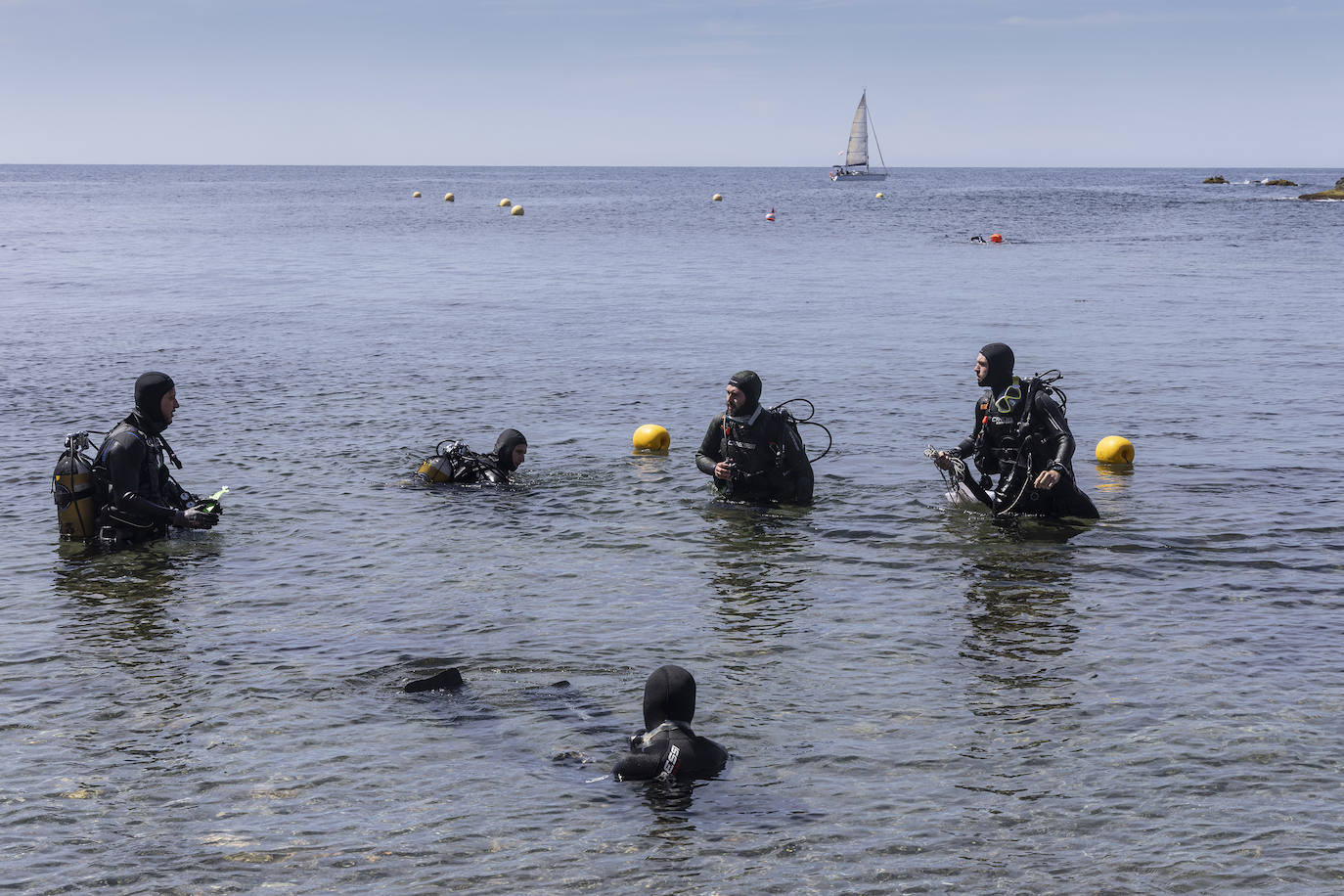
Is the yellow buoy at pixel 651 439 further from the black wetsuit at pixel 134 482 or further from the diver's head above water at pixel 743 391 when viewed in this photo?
the black wetsuit at pixel 134 482

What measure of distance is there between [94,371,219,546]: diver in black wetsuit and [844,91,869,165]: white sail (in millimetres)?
149708

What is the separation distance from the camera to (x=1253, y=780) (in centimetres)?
730

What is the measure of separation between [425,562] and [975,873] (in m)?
6.90

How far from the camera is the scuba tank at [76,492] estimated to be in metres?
11.5

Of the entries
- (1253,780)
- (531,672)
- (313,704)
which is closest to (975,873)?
(1253,780)

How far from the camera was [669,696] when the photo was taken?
723 cm

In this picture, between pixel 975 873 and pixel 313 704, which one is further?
pixel 313 704

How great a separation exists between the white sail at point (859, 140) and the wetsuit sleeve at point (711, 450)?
14695cm

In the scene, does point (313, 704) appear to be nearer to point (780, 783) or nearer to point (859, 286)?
point (780, 783)

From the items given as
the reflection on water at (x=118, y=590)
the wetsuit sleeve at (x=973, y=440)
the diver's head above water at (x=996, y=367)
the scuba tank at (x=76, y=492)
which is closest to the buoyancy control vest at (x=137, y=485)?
the scuba tank at (x=76, y=492)

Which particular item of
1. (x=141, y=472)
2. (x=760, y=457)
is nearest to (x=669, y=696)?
(x=760, y=457)

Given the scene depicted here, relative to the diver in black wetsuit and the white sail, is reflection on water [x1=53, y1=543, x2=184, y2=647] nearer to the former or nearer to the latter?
the diver in black wetsuit

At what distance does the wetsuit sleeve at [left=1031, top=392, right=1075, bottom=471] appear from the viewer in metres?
11.8

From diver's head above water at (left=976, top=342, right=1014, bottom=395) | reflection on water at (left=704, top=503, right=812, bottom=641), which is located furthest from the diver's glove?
diver's head above water at (left=976, top=342, right=1014, bottom=395)
